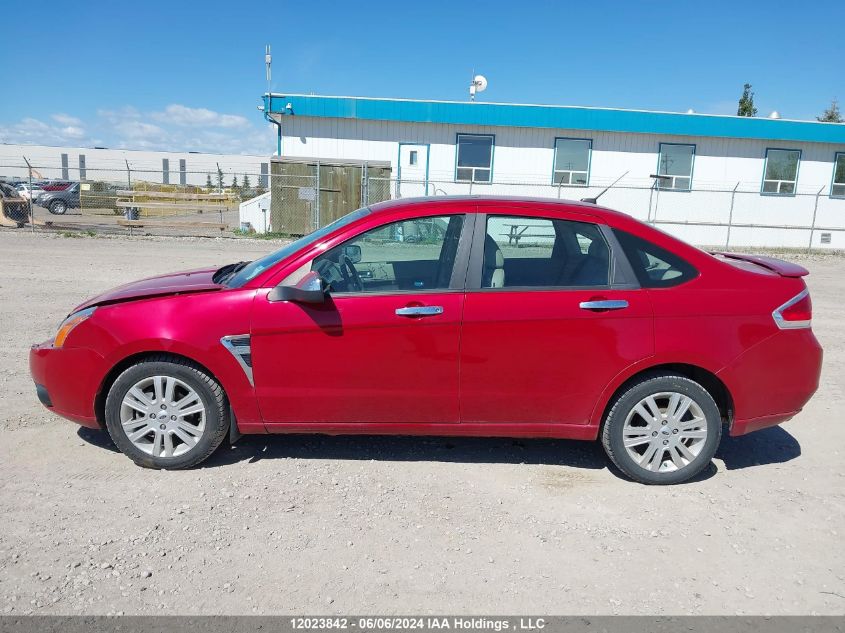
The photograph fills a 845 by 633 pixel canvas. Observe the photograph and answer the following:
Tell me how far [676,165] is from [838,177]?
621 cm

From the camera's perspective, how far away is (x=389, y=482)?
397 centimetres

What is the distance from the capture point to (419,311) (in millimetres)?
3775

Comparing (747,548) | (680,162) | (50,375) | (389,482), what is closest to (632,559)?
(747,548)

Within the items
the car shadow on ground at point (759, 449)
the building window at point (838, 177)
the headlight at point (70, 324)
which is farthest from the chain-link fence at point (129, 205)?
the building window at point (838, 177)

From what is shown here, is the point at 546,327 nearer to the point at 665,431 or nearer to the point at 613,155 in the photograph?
the point at 665,431

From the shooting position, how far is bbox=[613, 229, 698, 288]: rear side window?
3908mm

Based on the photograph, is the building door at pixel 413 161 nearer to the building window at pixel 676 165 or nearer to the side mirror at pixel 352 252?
the building window at pixel 676 165

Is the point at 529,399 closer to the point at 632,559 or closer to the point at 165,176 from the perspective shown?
the point at 632,559

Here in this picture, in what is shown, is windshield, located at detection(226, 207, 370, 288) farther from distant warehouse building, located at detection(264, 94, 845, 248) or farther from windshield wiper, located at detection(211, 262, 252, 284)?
distant warehouse building, located at detection(264, 94, 845, 248)

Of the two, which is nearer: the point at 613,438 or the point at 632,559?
the point at 632,559

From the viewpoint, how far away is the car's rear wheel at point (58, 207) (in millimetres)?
29062

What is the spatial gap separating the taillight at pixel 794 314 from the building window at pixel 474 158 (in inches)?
738

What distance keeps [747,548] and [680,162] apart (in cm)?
2168

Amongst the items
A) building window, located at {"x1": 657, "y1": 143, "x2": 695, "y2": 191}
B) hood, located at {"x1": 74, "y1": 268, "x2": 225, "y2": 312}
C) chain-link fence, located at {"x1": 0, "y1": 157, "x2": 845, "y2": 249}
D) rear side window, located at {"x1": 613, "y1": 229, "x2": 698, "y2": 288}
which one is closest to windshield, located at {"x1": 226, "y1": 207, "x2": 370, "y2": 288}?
hood, located at {"x1": 74, "y1": 268, "x2": 225, "y2": 312}
